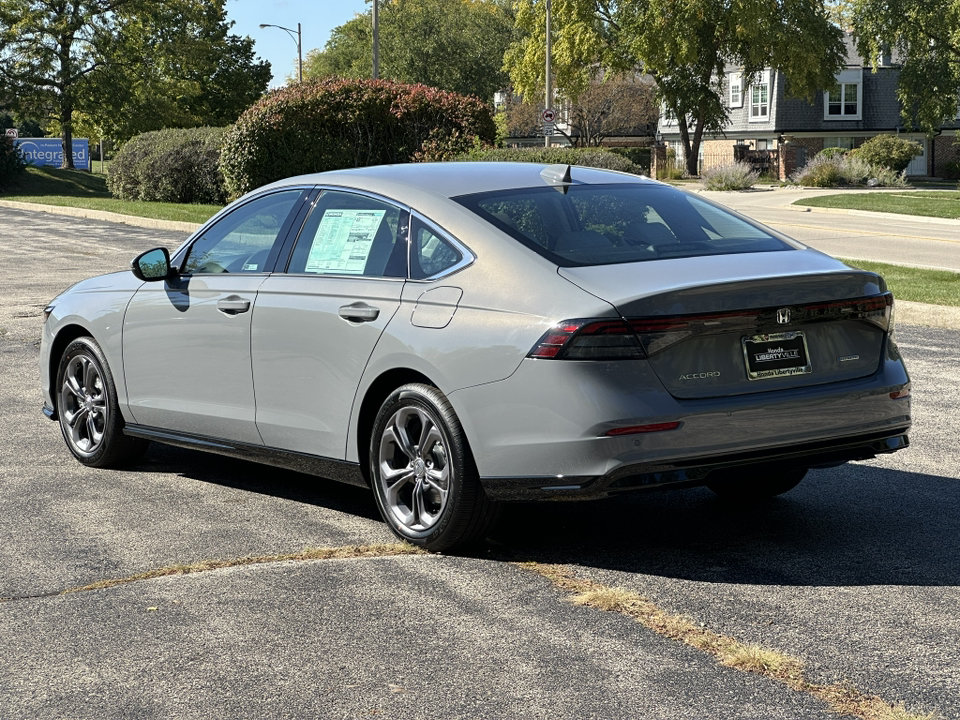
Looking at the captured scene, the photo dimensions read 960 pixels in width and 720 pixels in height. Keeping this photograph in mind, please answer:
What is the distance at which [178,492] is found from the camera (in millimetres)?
7004

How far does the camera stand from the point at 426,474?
562 centimetres

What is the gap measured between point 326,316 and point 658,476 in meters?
1.73

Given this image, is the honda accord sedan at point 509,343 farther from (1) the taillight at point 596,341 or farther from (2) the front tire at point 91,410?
(2) the front tire at point 91,410

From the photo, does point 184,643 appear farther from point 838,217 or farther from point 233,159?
point 838,217

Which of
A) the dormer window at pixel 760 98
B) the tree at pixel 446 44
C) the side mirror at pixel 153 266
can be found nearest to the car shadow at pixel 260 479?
the side mirror at pixel 153 266

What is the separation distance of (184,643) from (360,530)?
1.60m

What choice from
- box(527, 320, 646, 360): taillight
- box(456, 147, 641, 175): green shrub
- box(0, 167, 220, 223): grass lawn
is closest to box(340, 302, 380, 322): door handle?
box(527, 320, 646, 360): taillight

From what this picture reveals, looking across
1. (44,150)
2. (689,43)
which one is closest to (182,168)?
(689,43)

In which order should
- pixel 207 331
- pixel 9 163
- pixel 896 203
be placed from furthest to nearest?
pixel 9 163 < pixel 896 203 < pixel 207 331

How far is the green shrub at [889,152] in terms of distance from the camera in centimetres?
5558

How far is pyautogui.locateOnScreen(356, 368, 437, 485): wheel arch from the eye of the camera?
5699 millimetres

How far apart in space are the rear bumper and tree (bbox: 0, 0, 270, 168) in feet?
195

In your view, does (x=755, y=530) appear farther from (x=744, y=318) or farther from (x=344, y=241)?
(x=344, y=241)

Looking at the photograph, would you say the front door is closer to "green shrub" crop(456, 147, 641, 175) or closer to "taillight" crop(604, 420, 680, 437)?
"taillight" crop(604, 420, 680, 437)
